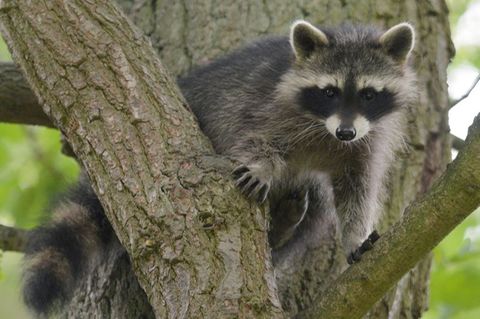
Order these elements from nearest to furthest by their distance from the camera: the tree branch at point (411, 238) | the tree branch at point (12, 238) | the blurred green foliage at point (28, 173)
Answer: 1. the tree branch at point (411, 238)
2. the tree branch at point (12, 238)
3. the blurred green foliage at point (28, 173)

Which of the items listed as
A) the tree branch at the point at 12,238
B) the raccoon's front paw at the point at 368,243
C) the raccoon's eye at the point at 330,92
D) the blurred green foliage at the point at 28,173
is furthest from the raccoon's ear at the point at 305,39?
the tree branch at the point at 12,238

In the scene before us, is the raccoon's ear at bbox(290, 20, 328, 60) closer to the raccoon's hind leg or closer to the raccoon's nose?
the raccoon's nose

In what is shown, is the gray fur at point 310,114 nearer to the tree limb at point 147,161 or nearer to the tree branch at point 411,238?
the tree limb at point 147,161

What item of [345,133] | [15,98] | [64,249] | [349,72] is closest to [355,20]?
[349,72]

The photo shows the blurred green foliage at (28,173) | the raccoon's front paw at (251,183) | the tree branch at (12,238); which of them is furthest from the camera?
the blurred green foliage at (28,173)

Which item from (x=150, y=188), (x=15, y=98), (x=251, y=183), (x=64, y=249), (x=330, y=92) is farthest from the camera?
→ (x=15, y=98)

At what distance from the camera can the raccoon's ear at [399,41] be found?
12.8 feet

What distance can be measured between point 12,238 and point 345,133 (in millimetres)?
1773

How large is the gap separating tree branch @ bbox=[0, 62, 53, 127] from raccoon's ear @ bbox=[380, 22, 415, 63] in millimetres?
1763

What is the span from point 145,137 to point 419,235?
3.47ft

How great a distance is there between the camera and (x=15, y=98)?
4375 millimetres

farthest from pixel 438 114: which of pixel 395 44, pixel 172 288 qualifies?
pixel 172 288

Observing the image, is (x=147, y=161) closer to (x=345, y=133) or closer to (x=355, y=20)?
(x=345, y=133)

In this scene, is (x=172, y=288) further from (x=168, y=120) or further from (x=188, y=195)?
(x=168, y=120)
